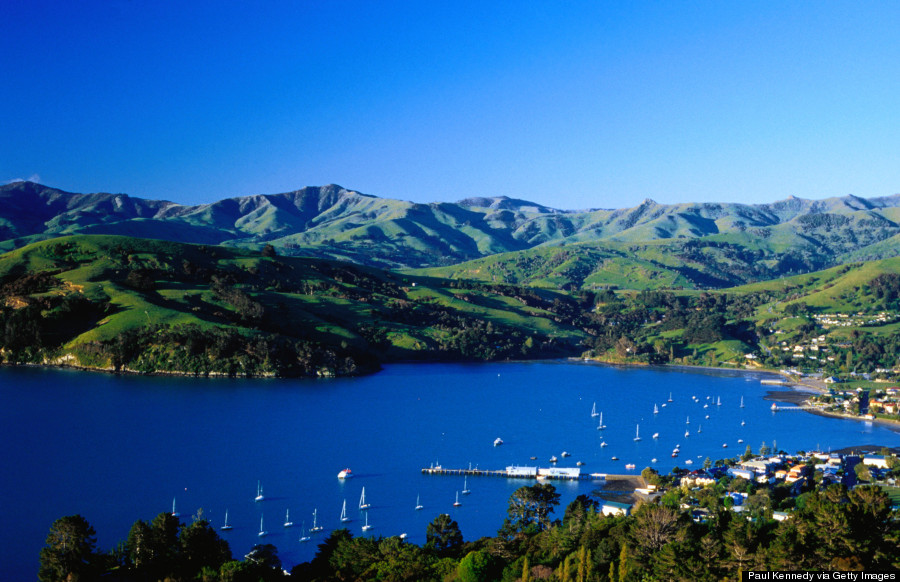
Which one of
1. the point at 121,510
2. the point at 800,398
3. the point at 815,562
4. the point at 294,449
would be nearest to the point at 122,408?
the point at 294,449

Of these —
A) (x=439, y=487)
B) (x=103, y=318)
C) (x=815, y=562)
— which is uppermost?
(x=103, y=318)

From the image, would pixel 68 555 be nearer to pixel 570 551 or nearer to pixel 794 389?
pixel 570 551

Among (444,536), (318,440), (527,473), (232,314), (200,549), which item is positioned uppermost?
(232,314)

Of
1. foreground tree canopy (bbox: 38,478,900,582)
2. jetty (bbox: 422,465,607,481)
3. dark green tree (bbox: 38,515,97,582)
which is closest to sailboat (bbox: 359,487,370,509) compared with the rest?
jetty (bbox: 422,465,607,481)

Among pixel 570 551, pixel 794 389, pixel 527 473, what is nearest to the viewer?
pixel 570 551

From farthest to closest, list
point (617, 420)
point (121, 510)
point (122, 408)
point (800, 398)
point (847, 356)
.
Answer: point (847, 356) < point (800, 398) < point (617, 420) < point (122, 408) < point (121, 510)

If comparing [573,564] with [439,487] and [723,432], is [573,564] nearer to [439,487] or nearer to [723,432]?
[439,487]

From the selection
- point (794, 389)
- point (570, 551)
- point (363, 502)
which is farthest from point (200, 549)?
point (794, 389)
